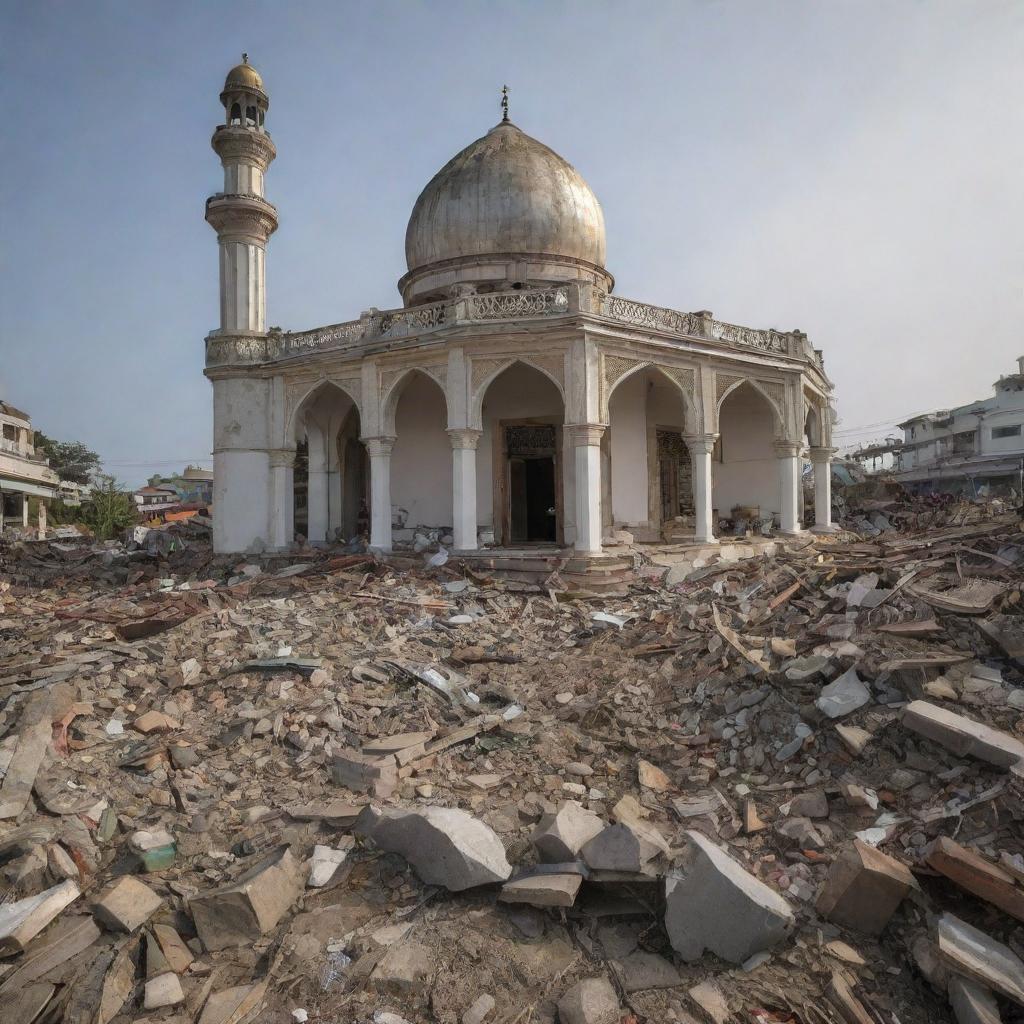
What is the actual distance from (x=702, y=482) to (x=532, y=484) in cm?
594

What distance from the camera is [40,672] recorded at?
7.87m

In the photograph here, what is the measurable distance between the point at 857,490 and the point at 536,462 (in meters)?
16.2

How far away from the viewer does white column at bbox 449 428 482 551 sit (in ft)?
48.4

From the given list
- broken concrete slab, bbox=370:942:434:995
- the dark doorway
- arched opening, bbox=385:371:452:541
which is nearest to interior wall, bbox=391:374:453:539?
arched opening, bbox=385:371:452:541

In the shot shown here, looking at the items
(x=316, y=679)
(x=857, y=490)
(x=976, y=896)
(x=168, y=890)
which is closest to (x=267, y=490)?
(x=316, y=679)

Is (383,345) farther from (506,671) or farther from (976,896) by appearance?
(976,896)

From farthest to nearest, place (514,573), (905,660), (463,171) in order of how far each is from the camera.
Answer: (463,171), (514,573), (905,660)

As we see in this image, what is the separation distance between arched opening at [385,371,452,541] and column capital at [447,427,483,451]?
2.77 metres

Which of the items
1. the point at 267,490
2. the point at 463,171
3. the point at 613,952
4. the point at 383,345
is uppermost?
the point at 463,171

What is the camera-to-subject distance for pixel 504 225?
698 inches

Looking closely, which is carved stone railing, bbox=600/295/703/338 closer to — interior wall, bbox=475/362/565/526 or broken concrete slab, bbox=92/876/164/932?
interior wall, bbox=475/362/565/526

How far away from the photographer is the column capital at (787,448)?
17.4 metres

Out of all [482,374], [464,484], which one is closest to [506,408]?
[482,374]

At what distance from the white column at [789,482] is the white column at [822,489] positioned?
2.20 m
